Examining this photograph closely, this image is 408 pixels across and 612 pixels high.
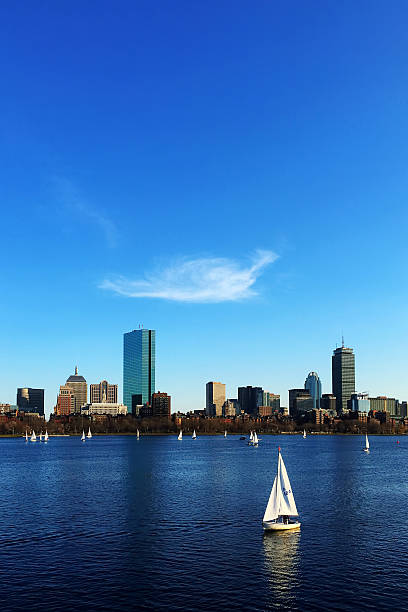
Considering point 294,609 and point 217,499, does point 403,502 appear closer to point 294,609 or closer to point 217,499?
point 217,499

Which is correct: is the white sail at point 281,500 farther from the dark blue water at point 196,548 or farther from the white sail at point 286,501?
the dark blue water at point 196,548

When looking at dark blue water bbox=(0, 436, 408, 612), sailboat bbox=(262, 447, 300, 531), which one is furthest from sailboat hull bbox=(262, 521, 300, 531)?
dark blue water bbox=(0, 436, 408, 612)

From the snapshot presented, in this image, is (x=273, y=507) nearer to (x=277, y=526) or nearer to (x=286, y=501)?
(x=286, y=501)

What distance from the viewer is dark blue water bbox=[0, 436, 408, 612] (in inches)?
2042

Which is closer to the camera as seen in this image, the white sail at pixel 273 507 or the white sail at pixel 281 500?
the white sail at pixel 273 507

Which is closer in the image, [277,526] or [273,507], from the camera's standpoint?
[277,526]

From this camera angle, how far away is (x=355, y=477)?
144 m

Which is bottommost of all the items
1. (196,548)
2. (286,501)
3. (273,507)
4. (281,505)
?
(196,548)

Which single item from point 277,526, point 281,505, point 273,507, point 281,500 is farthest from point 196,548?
point 281,500

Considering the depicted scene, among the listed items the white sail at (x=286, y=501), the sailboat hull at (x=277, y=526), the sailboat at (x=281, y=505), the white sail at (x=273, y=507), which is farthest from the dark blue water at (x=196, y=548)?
the white sail at (x=286, y=501)

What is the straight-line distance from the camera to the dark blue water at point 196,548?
51.9m

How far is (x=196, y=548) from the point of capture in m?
67.2

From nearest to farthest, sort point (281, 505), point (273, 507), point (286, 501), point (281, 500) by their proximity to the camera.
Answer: point (273, 507) < point (281, 505) < point (281, 500) < point (286, 501)

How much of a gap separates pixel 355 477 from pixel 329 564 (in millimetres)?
87351
